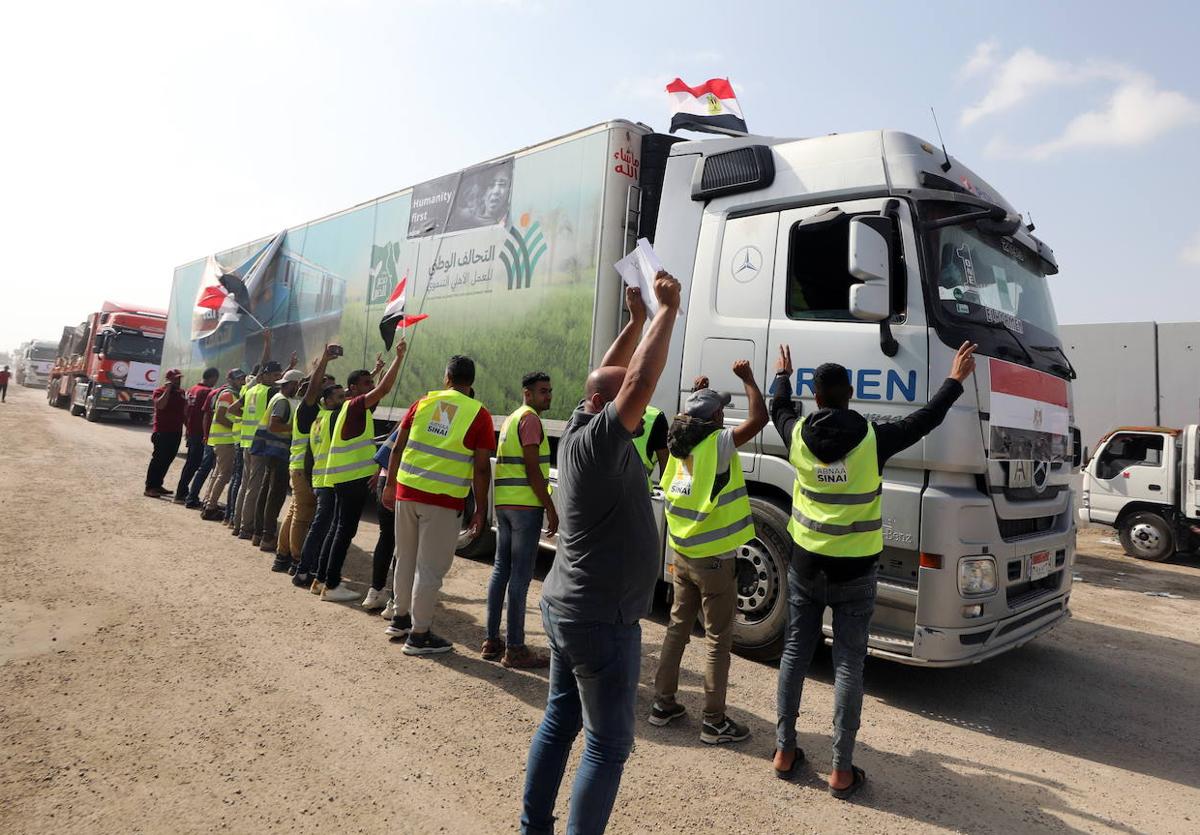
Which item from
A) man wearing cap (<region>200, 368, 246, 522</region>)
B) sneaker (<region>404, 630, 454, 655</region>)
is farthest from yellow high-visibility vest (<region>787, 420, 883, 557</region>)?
man wearing cap (<region>200, 368, 246, 522</region>)

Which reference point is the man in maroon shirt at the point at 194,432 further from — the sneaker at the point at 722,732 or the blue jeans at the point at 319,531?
the sneaker at the point at 722,732

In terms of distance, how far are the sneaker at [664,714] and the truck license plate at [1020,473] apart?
7.70 feet

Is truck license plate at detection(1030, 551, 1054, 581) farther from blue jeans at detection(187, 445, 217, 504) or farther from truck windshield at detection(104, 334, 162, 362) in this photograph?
truck windshield at detection(104, 334, 162, 362)

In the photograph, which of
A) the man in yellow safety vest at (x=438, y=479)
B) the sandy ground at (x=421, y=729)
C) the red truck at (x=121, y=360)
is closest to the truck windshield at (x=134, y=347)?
the red truck at (x=121, y=360)

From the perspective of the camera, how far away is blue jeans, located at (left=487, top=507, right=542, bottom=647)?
447 centimetres

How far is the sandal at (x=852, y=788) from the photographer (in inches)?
123

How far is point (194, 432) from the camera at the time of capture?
10.1m

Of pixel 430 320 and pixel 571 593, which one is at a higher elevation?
pixel 430 320

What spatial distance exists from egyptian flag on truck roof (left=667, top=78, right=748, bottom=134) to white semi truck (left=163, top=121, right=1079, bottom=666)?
2.91 feet

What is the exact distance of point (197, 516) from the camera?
29.3 feet

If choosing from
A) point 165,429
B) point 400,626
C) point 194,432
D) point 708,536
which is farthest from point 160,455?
point 708,536

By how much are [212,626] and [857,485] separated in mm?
4193

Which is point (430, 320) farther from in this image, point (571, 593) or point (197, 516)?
point (571, 593)

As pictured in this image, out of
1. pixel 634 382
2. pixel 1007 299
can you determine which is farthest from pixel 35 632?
pixel 1007 299
